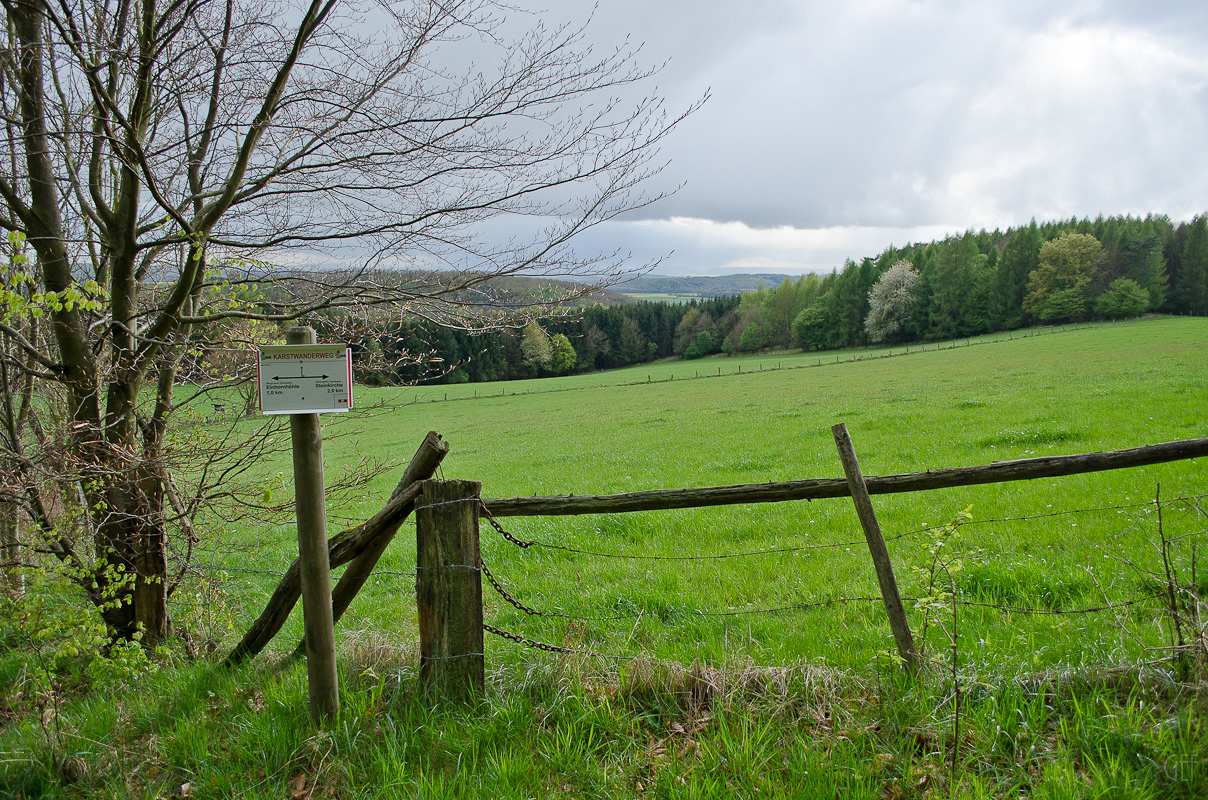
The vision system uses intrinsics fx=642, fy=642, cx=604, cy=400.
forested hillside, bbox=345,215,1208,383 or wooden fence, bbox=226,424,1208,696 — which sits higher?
forested hillside, bbox=345,215,1208,383

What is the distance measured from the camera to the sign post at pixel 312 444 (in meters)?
3.12

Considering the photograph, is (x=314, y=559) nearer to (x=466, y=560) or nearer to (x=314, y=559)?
(x=314, y=559)

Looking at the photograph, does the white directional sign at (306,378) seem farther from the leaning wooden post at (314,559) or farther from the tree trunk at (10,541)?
the tree trunk at (10,541)

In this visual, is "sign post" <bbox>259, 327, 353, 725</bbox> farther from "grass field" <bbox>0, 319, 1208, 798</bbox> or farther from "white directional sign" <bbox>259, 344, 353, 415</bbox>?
"grass field" <bbox>0, 319, 1208, 798</bbox>

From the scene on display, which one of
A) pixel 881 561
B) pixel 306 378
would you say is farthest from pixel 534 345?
pixel 881 561

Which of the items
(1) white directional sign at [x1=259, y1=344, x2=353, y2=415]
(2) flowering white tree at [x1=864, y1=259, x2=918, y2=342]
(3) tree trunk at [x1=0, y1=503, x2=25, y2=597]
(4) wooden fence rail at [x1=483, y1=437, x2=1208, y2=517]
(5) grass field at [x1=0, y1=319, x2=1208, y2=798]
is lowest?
(5) grass field at [x1=0, y1=319, x2=1208, y2=798]

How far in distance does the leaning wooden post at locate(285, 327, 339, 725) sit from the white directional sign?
137 mm

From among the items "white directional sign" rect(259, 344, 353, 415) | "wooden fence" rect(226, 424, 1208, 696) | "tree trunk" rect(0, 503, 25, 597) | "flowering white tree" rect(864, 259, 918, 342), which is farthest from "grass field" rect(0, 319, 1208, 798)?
"flowering white tree" rect(864, 259, 918, 342)

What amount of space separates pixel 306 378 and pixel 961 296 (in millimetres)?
86082

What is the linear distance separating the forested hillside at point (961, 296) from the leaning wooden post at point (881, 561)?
5156 cm

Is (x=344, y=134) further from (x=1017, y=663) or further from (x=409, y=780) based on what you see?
(x=1017, y=663)

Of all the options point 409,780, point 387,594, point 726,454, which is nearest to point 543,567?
point 387,594

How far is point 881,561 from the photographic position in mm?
3561

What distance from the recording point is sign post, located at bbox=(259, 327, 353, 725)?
3117 mm
